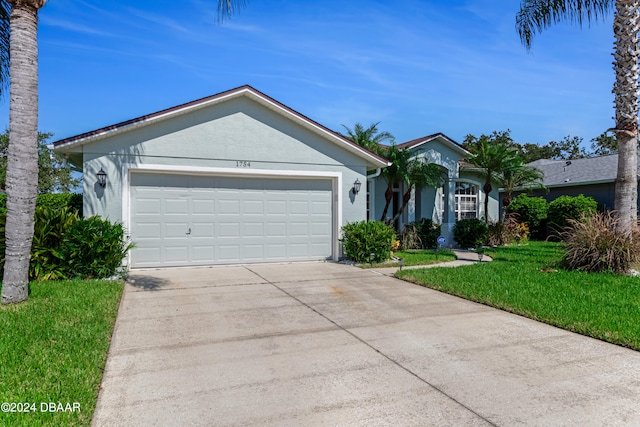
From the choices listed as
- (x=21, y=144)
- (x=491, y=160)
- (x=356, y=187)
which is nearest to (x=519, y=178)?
(x=491, y=160)

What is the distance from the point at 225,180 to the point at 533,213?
1560 cm

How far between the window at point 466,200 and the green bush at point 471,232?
1.24 meters

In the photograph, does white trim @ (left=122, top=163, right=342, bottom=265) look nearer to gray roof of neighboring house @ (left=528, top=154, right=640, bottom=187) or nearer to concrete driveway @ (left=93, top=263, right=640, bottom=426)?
concrete driveway @ (left=93, top=263, right=640, bottom=426)

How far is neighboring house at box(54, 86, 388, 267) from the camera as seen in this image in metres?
10.1

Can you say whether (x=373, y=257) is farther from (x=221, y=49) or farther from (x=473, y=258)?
(x=221, y=49)

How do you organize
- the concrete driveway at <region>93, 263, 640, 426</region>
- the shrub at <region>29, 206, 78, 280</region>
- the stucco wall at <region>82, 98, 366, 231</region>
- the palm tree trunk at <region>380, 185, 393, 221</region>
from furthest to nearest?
the palm tree trunk at <region>380, 185, 393, 221</region>
the stucco wall at <region>82, 98, 366, 231</region>
the shrub at <region>29, 206, 78, 280</region>
the concrete driveway at <region>93, 263, 640, 426</region>

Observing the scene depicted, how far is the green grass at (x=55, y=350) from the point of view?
3.42 meters

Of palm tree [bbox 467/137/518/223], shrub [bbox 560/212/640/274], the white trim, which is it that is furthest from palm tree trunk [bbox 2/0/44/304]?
palm tree [bbox 467/137/518/223]

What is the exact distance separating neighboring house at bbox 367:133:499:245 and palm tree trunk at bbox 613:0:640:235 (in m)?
6.48

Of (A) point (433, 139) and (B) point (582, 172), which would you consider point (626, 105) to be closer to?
(A) point (433, 139)

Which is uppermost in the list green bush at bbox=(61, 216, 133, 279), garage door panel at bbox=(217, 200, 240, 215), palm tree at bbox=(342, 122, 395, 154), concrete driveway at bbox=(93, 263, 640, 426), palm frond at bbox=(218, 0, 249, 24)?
palm frond at bbox=(218, 0, 249, 24)

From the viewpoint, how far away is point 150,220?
10.5m

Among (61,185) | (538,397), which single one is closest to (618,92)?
(538,397)

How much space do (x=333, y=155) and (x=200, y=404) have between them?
371 inches
